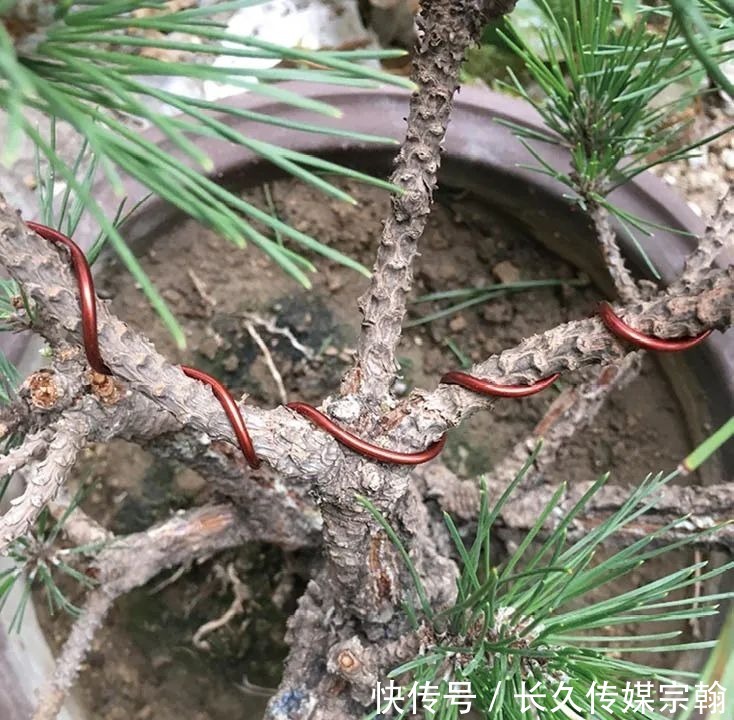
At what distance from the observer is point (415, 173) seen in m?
0.47

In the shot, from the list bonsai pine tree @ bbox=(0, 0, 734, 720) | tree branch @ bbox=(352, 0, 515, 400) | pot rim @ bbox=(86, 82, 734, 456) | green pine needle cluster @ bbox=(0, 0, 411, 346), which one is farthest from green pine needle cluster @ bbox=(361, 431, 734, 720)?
pot rim @ bbox=(86, 82, 734, 456)

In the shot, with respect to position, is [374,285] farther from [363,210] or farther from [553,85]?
[363,210]

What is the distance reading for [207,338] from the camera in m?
0.86

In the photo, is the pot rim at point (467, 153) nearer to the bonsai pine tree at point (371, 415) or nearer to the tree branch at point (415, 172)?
the bonsai pine tree at point (371, 415)

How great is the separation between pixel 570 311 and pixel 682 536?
337 millimetres

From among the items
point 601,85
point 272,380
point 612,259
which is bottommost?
point 272,380

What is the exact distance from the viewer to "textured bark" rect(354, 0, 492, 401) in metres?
0.44

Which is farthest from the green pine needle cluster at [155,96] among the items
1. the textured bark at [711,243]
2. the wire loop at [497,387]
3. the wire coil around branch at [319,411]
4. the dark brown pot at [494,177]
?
the dark brown pot at [494,177]

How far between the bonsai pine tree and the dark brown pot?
0.09m

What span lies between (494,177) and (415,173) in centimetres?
33

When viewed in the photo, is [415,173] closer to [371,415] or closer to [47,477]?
[371,415]

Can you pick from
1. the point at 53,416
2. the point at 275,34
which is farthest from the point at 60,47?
the point at 275,34

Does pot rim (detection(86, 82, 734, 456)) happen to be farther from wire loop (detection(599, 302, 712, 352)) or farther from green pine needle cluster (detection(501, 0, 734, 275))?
wire loop (detection(599, 302, 712, 352))

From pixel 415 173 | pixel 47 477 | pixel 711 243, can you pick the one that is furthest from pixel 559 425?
pixel 47 477
